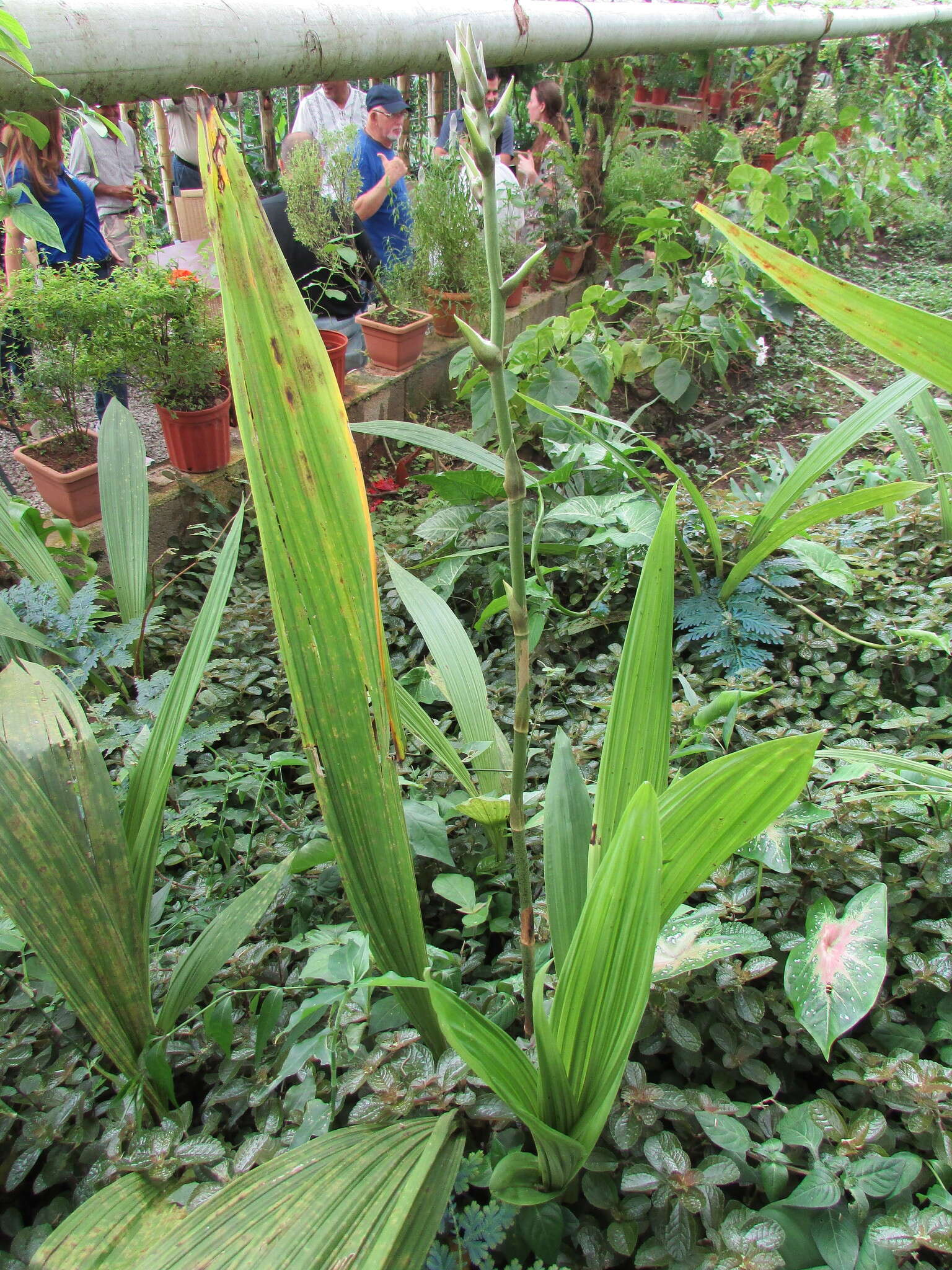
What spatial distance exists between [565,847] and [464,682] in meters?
0.41

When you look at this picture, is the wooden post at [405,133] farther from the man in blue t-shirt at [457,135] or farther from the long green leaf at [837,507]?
the long green leaf at [837,507]

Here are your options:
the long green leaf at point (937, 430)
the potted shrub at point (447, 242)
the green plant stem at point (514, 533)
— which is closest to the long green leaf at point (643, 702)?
the green plant stem at point (514, 533)

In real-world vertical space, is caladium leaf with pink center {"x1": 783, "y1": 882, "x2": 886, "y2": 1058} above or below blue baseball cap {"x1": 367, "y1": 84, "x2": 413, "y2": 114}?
below

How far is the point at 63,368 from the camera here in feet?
5.68

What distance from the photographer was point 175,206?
3662 mm

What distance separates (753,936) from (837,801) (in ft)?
1.06

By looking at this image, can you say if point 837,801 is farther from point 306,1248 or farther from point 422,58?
point 422,58

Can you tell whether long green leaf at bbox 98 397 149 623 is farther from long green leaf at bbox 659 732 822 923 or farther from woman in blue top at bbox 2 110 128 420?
long green leaf at bbox 659 732 822 923

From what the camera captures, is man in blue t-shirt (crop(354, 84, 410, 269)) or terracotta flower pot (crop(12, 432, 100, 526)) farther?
man in blue t-shirt (crop(354, 84, 410, 269))

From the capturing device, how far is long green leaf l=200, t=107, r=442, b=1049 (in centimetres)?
55

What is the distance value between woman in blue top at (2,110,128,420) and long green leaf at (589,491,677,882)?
4.88 feet

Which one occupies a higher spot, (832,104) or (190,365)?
(832,104)

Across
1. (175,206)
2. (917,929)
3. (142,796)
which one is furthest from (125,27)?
(175,206)

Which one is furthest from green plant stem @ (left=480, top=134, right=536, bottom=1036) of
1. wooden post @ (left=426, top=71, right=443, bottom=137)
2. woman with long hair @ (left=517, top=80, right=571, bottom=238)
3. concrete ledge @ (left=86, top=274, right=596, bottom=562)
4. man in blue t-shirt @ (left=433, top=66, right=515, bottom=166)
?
wooden post @ (left=426, top=71, right=443, bottom=137)
